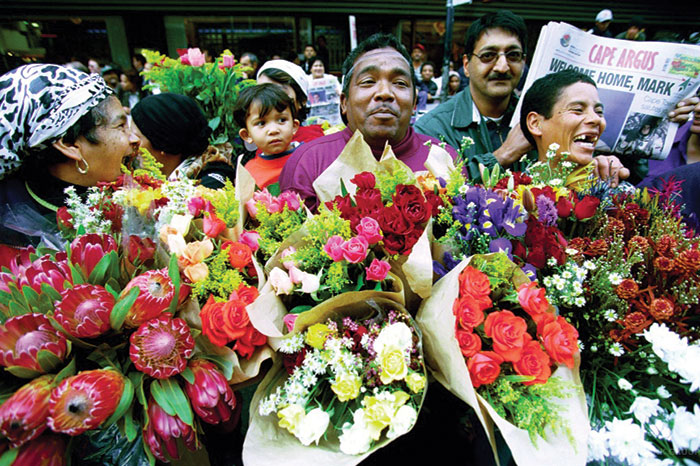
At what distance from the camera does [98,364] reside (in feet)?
3.12

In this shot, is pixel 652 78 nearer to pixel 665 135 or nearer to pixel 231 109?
pixel 665 135

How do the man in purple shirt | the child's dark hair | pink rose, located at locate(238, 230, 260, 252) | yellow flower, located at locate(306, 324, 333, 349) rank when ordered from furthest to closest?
the child's dark hair → the man in purple shirt → pink rose, located at locate(238, 230, 260, 252) → yellow flower, located at locate(306, 324, 333, 349)

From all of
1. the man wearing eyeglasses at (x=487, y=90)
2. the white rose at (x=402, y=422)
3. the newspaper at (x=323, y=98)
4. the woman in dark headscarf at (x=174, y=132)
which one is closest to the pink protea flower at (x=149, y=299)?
the white rose at (x=402, y=422)

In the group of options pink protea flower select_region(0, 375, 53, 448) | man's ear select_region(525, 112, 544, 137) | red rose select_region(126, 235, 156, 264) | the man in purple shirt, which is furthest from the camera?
man's ear select_region(525, 112, 544, 137)

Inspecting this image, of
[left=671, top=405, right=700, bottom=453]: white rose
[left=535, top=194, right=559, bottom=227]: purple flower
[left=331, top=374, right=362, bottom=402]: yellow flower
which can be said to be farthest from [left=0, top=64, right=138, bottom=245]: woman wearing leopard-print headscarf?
[left=671, top=405, right=700, bottom=453]: white rose

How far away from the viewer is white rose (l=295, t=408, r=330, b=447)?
908 mm

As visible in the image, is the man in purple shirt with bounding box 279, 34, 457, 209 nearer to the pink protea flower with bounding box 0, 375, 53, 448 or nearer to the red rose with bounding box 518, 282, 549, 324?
the red rose with bounding box 518, 282, 549, 324

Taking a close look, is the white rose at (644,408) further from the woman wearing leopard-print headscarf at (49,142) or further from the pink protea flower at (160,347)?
the woman wearing leopard-print headscarf at (49,142)

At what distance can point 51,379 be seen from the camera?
86 centimetres

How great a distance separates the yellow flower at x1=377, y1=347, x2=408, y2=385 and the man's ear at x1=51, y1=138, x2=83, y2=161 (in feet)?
5.05

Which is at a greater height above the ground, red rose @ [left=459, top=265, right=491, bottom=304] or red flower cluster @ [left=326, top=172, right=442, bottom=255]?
red flower cluster @ [left=326, top=172, right=442, bottom=255]

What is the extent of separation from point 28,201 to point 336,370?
1535mm

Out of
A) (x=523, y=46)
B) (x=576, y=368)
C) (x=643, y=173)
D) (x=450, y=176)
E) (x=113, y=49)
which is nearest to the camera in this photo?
(x=576, y=368)

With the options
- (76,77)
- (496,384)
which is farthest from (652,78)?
(76,77)
